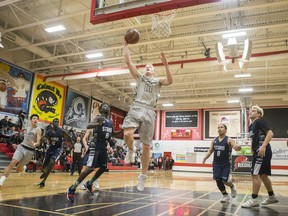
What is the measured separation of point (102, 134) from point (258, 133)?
2853 mm

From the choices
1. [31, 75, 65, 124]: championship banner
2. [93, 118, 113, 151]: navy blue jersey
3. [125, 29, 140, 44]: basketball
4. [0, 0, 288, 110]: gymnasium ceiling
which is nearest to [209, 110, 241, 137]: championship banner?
[0, 0, 288, 110]: gymnasium ceiling

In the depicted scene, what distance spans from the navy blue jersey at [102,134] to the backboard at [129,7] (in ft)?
6.61

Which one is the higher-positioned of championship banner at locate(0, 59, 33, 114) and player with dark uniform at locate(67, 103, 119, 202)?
championship banner at locate(0, 59, 33, 114)

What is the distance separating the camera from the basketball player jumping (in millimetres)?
3586

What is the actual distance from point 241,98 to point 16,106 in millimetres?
15866

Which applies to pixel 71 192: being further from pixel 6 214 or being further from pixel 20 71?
pixel 20 71

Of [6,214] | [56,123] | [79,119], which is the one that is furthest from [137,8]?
[79,119]

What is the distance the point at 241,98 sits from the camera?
68.8 feet

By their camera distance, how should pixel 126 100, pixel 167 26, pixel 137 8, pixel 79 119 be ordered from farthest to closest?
pixel 126 100 → pixel 79 119 → pixel 167 26 → pixel 137 8

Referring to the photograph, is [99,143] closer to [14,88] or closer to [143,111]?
[143,111]

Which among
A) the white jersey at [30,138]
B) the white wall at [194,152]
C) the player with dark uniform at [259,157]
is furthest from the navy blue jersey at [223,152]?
the white wall at [194,152]

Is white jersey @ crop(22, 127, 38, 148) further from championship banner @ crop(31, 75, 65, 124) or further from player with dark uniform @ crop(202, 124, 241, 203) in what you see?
championship banner @ crop(31, 75, 65, 124)

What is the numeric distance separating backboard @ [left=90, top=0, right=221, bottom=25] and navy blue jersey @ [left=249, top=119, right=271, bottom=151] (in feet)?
7.48

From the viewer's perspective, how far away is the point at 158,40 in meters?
12.1
